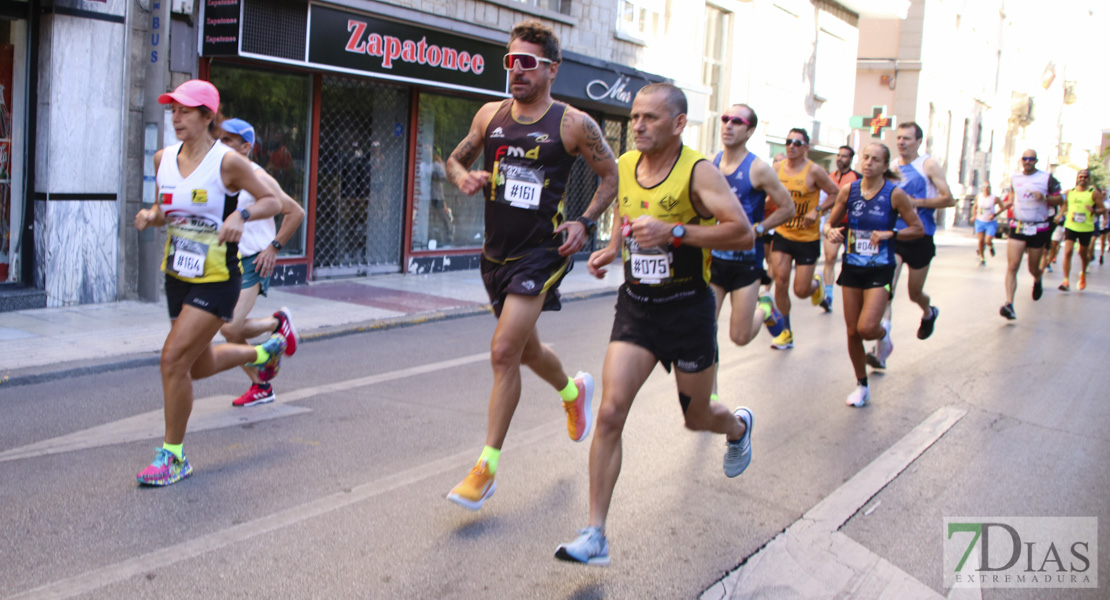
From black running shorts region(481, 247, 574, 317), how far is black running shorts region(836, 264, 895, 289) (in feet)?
9.78

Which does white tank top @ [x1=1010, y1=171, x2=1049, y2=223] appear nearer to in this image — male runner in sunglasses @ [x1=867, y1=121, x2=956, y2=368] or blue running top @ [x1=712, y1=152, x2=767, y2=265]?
male runner in sunglasses @ [x1=867, y1=121, x2=956, y2=368]

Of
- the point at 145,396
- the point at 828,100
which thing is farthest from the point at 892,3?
the point at 145,396

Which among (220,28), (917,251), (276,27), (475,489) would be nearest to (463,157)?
(475,489)

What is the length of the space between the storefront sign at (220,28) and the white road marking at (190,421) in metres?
5.06

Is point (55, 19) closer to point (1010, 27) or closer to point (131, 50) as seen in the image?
point (131, 50)

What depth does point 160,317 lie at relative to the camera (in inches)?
359

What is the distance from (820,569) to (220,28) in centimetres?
873

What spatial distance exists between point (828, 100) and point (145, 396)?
24.3 m

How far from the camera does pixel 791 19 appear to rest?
24.1m

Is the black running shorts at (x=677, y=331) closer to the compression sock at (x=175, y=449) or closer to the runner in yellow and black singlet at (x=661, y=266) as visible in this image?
the runner in yellow and black singlet at (x=661, y=266)

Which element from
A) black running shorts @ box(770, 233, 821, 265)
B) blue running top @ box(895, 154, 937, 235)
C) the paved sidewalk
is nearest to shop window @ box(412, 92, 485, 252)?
the paved sidewalk

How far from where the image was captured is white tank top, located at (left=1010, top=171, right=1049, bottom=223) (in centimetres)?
1212

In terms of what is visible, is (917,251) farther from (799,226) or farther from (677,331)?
(677,331)

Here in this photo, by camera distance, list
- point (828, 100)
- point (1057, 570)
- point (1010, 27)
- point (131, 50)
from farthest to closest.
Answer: point (1010, 27) < point (828, 100) < point (131, 50) < point (1057, 570)
